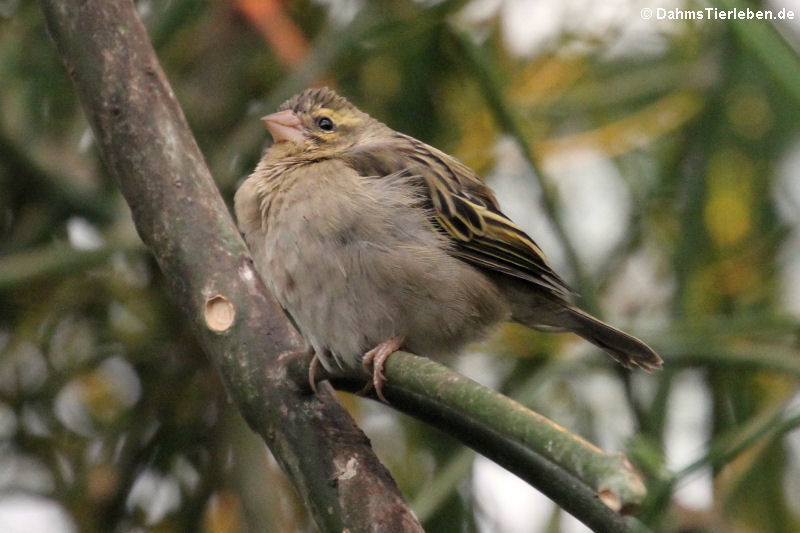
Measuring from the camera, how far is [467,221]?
323cm

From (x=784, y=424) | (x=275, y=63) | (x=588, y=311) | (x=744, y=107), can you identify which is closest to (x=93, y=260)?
(x=275, y=63)

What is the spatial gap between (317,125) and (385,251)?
70cm

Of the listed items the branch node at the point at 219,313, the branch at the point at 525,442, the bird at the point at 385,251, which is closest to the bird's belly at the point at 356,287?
the bird at the point at 385,251

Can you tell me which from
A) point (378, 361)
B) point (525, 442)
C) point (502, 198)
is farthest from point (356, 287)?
point (502, 198)

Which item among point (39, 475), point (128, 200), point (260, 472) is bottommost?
point (39, 475)

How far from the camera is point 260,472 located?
3809mm

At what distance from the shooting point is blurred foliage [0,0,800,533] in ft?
12.6

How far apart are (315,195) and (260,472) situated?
1165 millimetres

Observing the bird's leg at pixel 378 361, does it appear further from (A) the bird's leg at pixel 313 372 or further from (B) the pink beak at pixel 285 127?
(B) the pink beak at pixel 285 127

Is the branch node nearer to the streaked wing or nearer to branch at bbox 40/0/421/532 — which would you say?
branch at bbox 40/0/421/532

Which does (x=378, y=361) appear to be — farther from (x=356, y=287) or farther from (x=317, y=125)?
(x=317, y=125)

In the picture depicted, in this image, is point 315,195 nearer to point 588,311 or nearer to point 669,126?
point 588,311

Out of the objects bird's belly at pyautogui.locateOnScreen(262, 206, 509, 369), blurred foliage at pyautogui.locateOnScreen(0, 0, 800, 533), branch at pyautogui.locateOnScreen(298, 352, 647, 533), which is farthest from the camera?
blurred foliage at pyautogui.locateOnScreen(0, 0, 800, 533)

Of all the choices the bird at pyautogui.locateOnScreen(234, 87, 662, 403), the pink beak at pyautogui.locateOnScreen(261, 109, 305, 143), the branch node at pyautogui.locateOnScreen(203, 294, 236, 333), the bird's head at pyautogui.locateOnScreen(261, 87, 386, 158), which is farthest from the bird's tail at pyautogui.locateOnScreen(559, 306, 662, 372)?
the branch node at pyautogui.locateOnScreen(203, 294, 236, 333)
